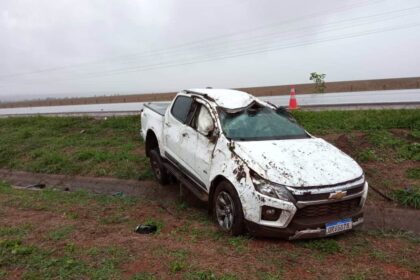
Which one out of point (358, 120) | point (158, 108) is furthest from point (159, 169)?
point (358, 120)

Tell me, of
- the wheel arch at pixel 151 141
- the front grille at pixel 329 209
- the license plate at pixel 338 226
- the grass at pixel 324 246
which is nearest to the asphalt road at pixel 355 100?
the wheel arch at pixel 151 141

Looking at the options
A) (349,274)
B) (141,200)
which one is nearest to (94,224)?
(141,200)

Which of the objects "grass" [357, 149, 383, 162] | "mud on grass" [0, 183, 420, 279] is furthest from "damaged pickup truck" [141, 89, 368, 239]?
"grass" [357, 149, 383, 162]

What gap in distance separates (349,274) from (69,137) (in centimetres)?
1097

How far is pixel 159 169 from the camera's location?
307 inches

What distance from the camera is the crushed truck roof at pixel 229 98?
240 inches

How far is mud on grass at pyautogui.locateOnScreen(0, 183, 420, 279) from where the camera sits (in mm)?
3941

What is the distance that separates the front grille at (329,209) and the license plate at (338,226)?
0.38 feet

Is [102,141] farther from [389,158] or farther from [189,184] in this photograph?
[389,158]

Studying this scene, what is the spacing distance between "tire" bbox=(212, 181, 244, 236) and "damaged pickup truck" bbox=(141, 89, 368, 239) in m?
0.01

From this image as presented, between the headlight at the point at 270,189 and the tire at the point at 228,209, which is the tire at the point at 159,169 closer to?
the tire at the point at 228,209

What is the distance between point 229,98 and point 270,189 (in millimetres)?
2153

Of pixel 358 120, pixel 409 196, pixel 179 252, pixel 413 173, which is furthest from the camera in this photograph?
pixel 358 120

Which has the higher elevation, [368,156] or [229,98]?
[229,98]
